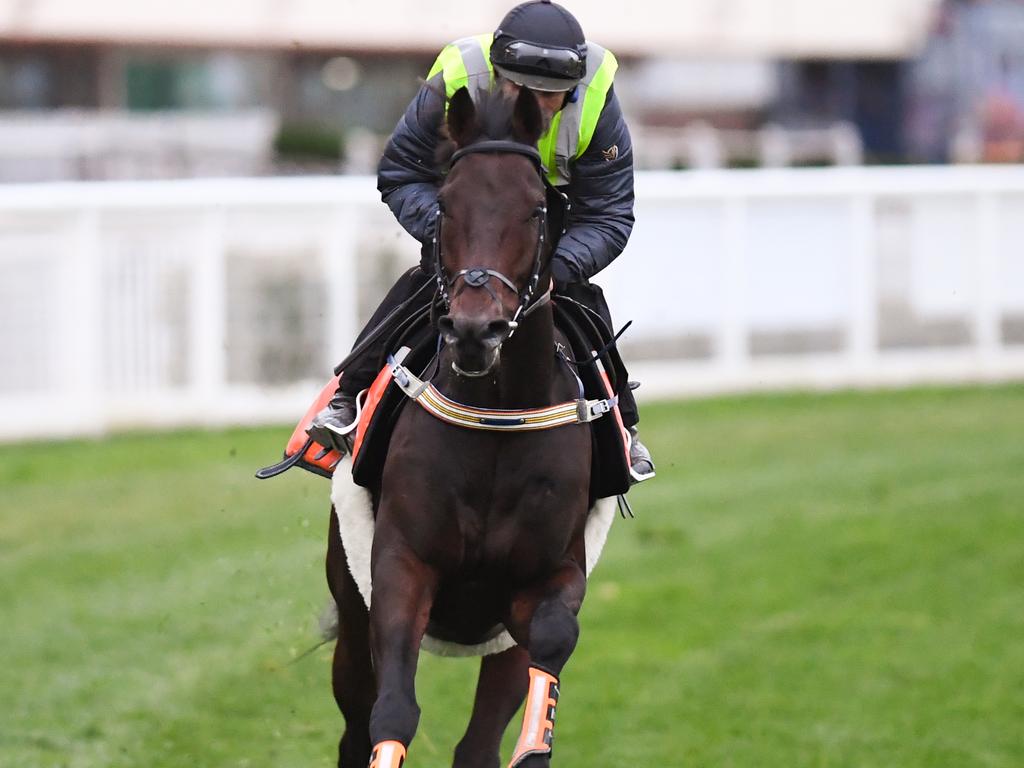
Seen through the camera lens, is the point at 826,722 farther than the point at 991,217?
No

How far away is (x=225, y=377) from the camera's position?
40.9 ft

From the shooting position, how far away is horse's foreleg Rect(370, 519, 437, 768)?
427 cm

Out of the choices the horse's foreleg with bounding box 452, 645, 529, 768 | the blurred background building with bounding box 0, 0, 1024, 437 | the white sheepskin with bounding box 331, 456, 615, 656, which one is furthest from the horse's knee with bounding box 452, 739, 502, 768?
the blurred background building with bounding box 0, 0, 1024, 437

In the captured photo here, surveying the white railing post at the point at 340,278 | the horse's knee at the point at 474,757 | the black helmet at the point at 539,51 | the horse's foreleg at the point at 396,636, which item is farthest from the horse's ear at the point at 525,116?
the white railing post at the point at 340,278

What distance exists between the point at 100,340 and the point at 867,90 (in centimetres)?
2696

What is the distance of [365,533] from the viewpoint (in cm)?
491

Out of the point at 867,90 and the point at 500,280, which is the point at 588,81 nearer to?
the point at 500,280

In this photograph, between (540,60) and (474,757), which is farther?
(474,757)

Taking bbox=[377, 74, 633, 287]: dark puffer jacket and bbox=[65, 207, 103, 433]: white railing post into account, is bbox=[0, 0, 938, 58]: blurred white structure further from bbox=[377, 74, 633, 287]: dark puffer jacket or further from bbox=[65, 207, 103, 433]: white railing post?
bbox=[377, 74, 633, 287]: dark puffer jacket

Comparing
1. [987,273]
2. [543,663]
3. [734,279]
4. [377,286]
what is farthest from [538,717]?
[987,273]

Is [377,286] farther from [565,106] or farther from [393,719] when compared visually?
[393,719]

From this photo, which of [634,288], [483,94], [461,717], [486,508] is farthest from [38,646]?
[634,288]

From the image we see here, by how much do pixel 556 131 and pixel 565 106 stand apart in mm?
65

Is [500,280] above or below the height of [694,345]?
Result: above
